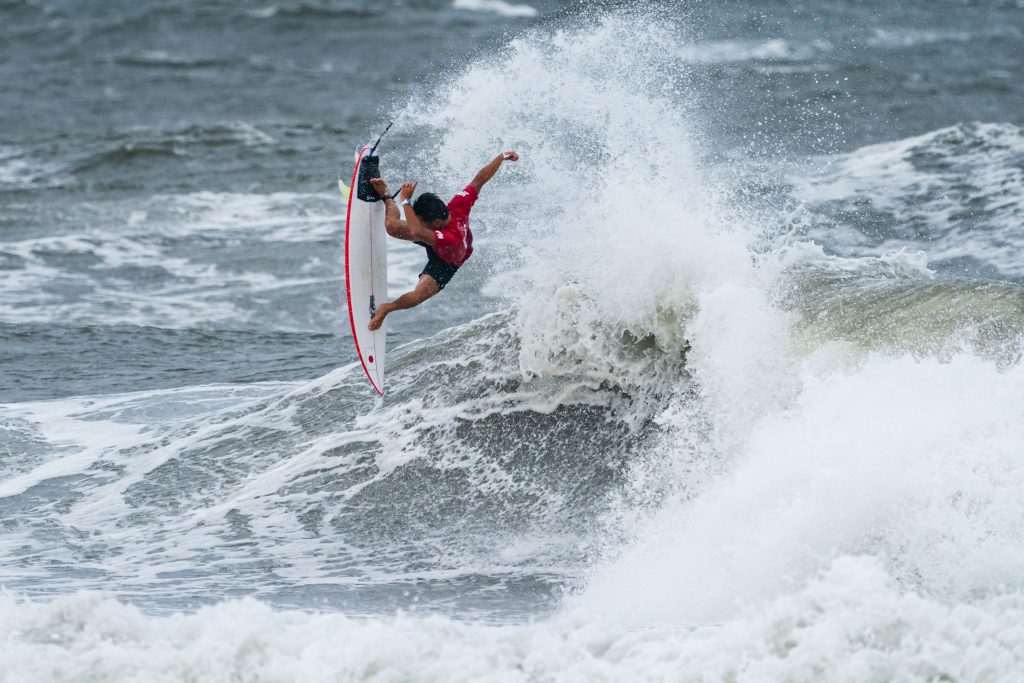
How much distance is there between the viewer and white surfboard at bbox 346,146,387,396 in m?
9.38

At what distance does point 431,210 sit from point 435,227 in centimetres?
14

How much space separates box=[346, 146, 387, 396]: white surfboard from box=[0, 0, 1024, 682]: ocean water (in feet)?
1.67

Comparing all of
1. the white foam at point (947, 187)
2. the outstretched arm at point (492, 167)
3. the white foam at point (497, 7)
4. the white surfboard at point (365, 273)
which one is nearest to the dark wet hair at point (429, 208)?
the outstretched arm at point (492, 167)

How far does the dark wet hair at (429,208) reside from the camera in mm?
8711

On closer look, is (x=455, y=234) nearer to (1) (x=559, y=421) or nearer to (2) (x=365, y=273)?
(2) (x=365, y=273)

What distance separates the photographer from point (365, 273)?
9.53 m

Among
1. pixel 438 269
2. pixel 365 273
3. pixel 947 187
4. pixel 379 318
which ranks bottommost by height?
pixel 947 187

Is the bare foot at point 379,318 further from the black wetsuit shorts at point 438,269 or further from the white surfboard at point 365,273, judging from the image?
the black wetsuit shorts at point 438,269

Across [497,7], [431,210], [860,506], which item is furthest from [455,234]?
[497,7]

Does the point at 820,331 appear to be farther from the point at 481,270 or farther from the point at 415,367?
the point at 481,270

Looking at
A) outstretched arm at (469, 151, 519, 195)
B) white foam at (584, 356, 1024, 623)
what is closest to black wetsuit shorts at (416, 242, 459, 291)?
outstretched arm at (469, 151, 519, 195)

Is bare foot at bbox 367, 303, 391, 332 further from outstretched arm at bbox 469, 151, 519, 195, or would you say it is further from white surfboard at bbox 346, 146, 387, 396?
outstretched arm at bbox 469, 151, 519, 195

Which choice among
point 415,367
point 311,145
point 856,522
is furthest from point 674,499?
point 311,145

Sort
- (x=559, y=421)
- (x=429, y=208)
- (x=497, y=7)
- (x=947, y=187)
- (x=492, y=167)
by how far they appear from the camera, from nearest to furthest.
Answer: (x=429, y=208), (x=492, y=167), (x=559, y=421), (x=947, y=187), (x=497, y=7)
